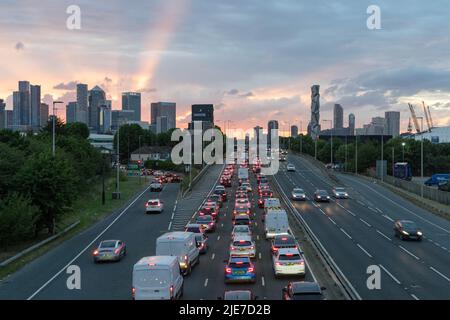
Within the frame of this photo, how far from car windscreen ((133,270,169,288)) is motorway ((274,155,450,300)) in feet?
23.5

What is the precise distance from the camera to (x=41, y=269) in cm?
3002

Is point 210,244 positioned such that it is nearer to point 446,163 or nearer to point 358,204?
point 358,204

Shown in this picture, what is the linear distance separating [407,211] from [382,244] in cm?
2195

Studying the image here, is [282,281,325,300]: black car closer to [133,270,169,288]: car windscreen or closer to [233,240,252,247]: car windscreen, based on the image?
[133,270,169,288]: car windscreen

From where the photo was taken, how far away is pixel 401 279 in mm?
26531

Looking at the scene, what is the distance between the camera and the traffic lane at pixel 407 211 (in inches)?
1747

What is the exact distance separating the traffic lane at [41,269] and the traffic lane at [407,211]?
2384 cm

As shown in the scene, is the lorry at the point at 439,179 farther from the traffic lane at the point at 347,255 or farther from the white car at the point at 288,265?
the white car at the point at 288,265

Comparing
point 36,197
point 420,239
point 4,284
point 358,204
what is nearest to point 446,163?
point 358,204

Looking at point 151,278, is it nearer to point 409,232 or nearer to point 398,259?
point 398,259

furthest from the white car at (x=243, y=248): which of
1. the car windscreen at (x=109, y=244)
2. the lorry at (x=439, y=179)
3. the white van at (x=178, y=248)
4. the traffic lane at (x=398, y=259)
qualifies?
the lorry at (x=439, y=179)

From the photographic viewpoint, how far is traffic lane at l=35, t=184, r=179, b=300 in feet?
78.5

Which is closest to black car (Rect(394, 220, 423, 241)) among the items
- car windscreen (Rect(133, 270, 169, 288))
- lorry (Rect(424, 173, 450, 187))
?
car windscreen (Rect(133, 270, 169, 288))

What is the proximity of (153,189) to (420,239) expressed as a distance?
42369mm
